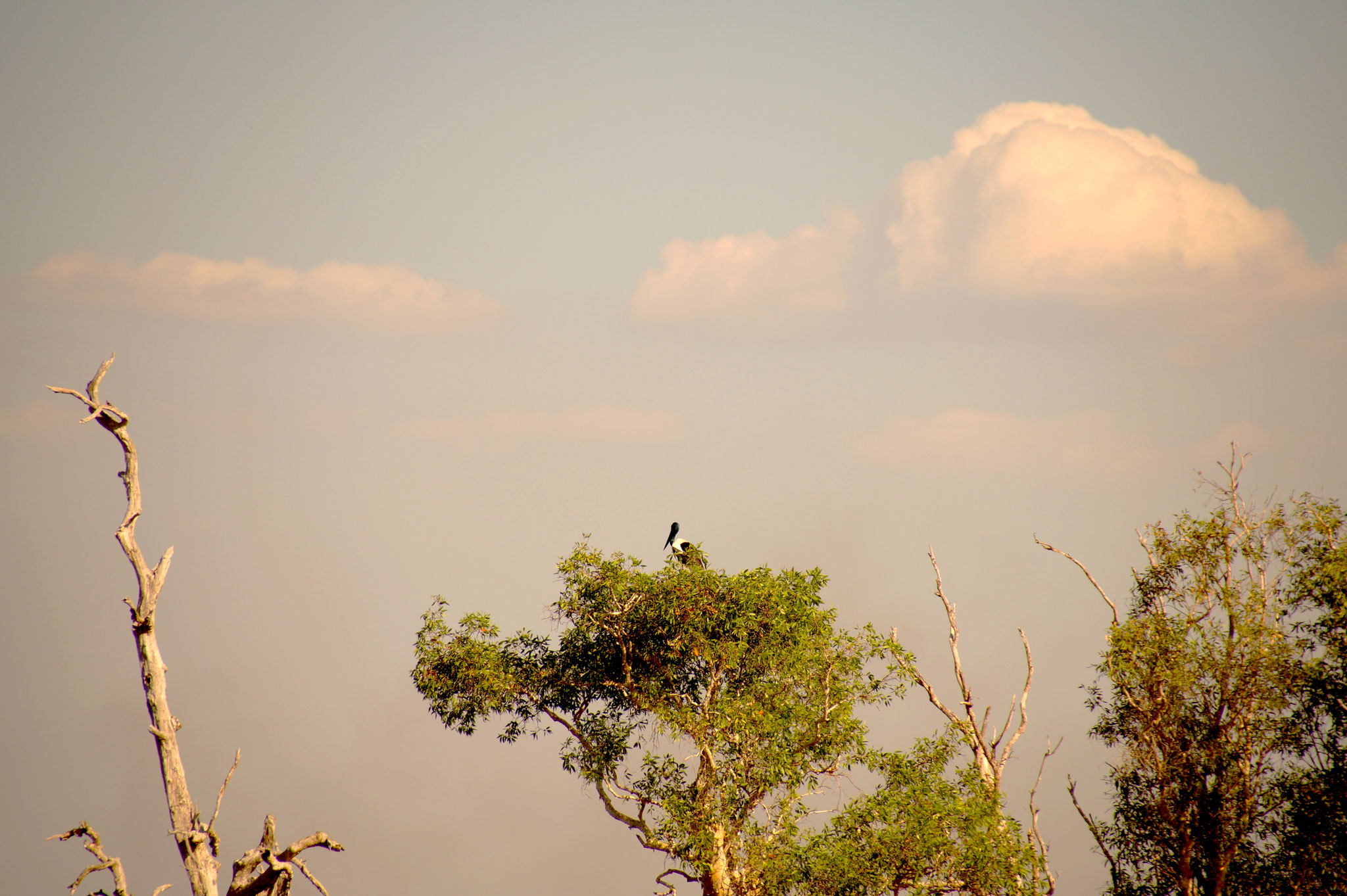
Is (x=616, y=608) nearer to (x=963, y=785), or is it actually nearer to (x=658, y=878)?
(x=658, y=878)

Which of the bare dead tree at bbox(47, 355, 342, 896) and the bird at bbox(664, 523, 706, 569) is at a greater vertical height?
the bird at bbox(664, 523, 706, 569)

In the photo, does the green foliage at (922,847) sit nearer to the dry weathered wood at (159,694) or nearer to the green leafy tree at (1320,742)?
the green leafy tree at (1320,742)

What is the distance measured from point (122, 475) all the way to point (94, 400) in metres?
1.14

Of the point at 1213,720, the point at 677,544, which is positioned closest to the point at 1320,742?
the point at 1213,720

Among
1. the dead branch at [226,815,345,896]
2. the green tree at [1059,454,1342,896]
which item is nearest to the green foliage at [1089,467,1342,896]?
the green tree at [1059,454,1342,896]

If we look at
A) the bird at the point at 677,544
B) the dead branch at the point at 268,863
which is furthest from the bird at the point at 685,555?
the dead branch at the point at 268,863

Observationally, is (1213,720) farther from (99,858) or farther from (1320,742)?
(99,858)

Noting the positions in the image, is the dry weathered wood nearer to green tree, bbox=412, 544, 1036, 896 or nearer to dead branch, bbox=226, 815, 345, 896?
dead branch, bbox=226, 815, 345, 896

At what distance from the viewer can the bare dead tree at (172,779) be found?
519 inches

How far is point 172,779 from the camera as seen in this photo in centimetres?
1332

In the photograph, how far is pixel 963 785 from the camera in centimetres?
1983

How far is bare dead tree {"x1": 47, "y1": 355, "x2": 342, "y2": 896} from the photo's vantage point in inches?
Answer: 519

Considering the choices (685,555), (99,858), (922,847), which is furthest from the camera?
(685,555)

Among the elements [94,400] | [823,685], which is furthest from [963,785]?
[94,400]
